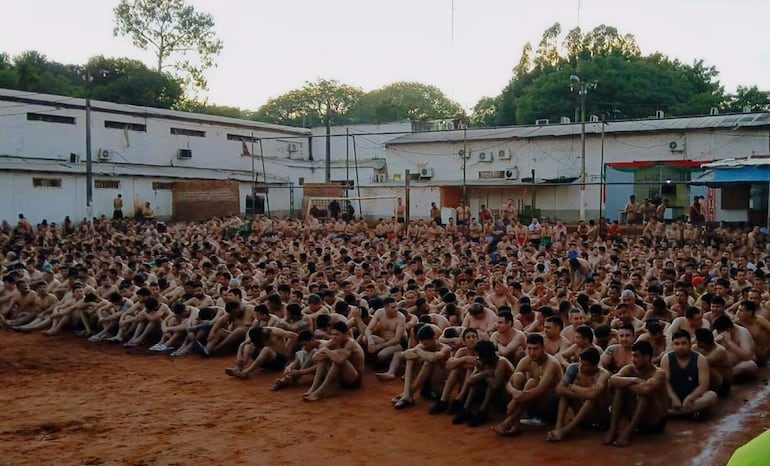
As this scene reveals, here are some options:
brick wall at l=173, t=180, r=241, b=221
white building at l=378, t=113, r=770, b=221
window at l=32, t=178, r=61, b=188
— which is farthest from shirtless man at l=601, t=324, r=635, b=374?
window at l=32, t=178, r=61, b=188

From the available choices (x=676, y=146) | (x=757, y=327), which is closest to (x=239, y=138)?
(x=676, y=146)

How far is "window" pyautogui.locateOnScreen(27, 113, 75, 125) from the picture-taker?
106ft

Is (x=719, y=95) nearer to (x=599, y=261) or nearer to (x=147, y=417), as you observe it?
(x=599, y=261)

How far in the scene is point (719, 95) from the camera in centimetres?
4728

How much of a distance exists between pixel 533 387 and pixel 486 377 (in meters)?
0.60

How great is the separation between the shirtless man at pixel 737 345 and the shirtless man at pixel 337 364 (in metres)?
4.28

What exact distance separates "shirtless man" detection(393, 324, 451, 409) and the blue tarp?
1409 cm

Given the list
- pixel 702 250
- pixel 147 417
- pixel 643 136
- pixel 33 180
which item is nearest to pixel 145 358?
pixel 147 417

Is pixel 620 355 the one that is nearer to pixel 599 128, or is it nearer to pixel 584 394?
pixel 584 394

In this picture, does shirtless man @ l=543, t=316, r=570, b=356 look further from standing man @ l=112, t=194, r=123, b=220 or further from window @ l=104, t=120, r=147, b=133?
window @ l=104, t=120, r=147, b=133

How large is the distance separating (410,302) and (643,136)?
23301 millimetres

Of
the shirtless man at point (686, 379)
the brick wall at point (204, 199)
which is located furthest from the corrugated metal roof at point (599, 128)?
the shirtless man at point (686, 379)

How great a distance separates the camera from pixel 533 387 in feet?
24.6

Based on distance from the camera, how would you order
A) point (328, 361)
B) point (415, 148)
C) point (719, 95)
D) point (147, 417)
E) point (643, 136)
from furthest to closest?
point (719, 95) < point (415, 148) < point (643, 136) < point (328, 361) < point (147, 417)
